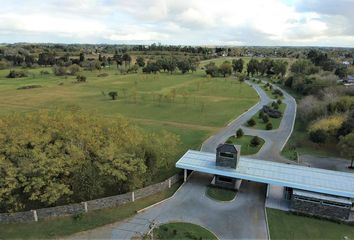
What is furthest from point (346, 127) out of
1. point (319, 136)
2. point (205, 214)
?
point (205, 214)

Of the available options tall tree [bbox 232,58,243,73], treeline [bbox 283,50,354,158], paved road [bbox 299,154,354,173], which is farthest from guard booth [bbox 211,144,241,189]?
tall tree [bbox 232,58,243,73]

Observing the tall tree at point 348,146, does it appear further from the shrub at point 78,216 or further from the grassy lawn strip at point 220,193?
the shrub at point 78,216

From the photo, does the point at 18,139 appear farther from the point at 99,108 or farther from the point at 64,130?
the point at 99,108

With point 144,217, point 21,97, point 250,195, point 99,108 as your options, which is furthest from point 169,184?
point 21,97

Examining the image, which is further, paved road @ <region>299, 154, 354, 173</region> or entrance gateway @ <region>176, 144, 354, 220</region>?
paved road @ <region>299, 154, 354, 173</region>

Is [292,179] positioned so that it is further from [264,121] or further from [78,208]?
[264,121]

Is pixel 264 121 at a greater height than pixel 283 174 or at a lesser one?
lesser

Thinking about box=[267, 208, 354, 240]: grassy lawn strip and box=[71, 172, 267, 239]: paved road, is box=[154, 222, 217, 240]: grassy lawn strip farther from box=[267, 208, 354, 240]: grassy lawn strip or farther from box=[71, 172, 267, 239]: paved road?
box=[267, 208, 354, 240]: grassy lawn strip
